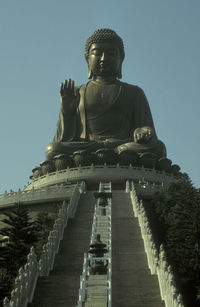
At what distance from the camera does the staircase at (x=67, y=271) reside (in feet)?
36.1

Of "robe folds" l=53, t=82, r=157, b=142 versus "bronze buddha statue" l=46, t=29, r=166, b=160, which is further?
"robe folds" l=53, t=82, r=157, b=142

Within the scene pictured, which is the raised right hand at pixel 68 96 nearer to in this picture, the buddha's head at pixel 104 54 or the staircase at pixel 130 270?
the buddha's head at pixel 104 54

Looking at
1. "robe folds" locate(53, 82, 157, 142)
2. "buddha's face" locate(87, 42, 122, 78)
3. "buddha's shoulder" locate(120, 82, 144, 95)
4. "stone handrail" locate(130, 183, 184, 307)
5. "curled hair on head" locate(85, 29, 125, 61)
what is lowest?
"stone handrail" locate(130, 183, 184, 307)

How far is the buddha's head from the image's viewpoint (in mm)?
36594

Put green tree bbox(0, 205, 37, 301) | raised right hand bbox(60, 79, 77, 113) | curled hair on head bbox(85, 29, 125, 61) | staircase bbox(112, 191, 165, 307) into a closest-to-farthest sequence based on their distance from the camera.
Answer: staircase bbox(112, 191, 165, 307), green tree bbox(0, 205, 37, 301), raised right hand bbox(60, 79, 77, 113), curled hair on head bbox(85, 29, 125, 61)

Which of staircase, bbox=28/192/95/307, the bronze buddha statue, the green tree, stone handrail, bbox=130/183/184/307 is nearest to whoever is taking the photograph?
stone handrail, bbox=130/183/184/307

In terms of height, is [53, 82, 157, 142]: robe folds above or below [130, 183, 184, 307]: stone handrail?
above

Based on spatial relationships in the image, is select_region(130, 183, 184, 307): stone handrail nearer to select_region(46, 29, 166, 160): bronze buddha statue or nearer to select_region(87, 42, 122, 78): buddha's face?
select_region(46, 29, 166, 160): bronze buddha statue

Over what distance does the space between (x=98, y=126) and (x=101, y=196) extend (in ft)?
52.1

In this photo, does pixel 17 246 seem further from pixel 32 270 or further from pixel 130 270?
pixel 130 270

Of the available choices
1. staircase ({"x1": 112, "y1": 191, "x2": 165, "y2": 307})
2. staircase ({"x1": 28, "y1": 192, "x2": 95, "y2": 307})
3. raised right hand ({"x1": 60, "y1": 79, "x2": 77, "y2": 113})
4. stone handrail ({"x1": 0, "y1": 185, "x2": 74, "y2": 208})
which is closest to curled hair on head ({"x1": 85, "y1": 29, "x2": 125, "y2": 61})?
raised right hand ({"x1": 60, "y1": 79, "x2": 77, "y2": 113})

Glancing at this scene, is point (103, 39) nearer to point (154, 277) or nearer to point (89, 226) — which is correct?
point (89, 226)

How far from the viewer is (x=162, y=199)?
2019 cm

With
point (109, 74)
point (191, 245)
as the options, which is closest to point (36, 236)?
point (191, 245)
